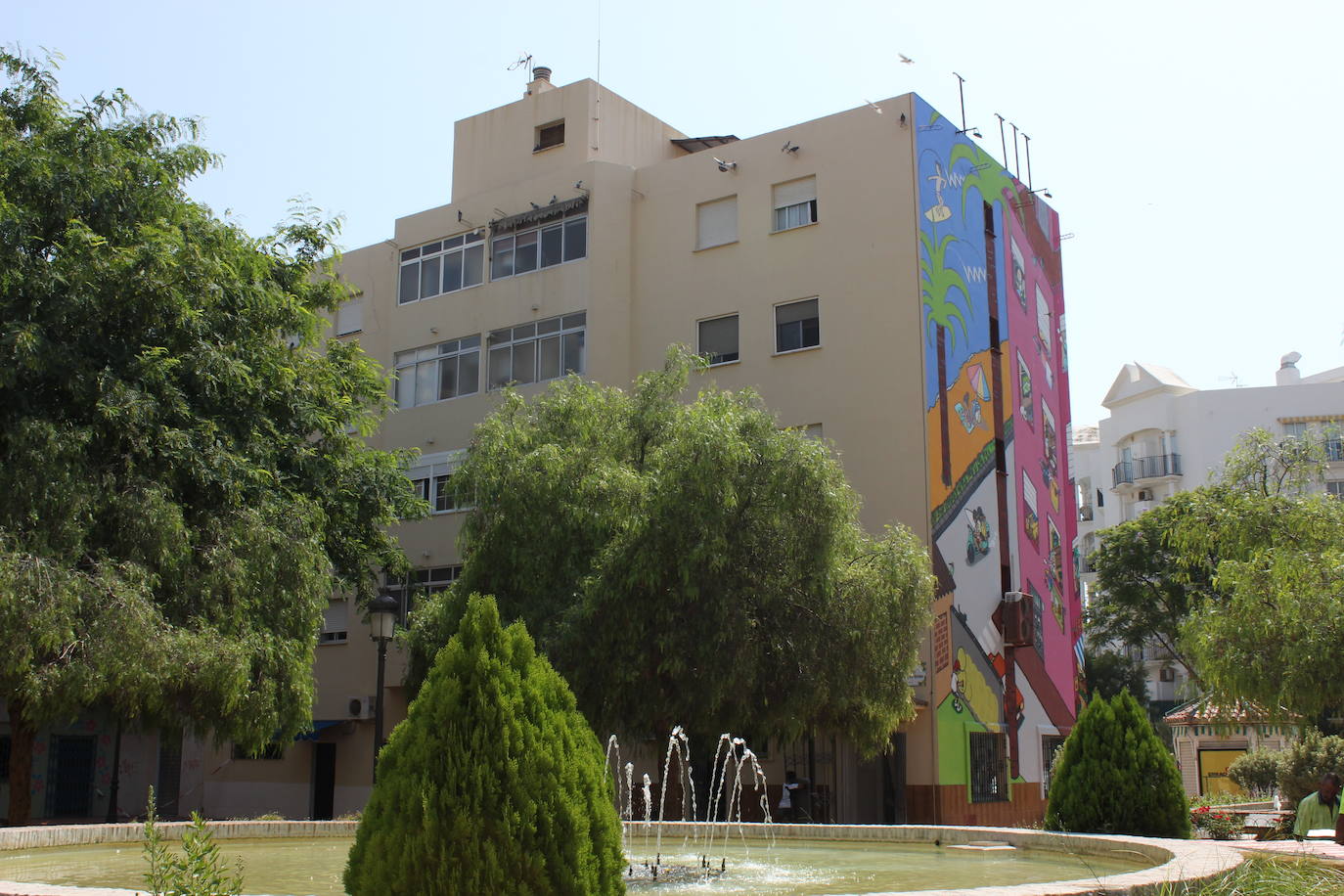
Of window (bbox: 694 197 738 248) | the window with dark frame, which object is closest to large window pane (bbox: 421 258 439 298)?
window (bbox: 694 197 738 248)

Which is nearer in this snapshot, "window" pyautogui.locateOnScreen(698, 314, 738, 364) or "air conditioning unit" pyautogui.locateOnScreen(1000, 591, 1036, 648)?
"air conditioning unit" pyautogui.locateOnScreen(1000, 591, 1036, 648)

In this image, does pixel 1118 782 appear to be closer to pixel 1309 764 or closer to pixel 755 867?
pixel 755 867

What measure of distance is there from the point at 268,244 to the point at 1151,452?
47971 mm

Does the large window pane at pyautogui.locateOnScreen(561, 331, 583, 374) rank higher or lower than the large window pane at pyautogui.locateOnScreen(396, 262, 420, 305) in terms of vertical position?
lower

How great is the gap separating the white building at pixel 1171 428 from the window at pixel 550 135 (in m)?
29.6

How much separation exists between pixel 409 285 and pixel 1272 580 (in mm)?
20887

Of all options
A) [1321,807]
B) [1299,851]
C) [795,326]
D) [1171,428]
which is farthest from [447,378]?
[1171,428]

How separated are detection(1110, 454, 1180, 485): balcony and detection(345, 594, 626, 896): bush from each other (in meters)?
56.5

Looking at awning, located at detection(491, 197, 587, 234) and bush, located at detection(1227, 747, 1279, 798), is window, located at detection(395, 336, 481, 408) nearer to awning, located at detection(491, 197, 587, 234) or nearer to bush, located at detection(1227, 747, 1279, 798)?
awning, located at detection(491, 197, 587, 234)

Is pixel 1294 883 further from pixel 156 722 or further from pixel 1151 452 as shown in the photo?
pixel 1151 452

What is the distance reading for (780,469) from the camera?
17625 millimetres

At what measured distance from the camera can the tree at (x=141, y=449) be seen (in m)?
15.4

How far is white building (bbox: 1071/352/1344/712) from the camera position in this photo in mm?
53906

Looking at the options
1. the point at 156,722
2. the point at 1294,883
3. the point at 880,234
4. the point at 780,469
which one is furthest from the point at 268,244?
the point at 1294,883
